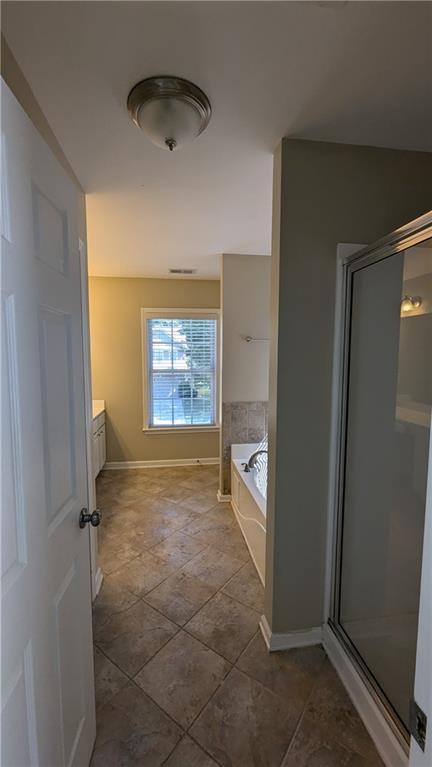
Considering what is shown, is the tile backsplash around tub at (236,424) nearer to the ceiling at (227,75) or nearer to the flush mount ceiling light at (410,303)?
the ceiling at (227,75)

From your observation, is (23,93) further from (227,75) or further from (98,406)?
(98,406)

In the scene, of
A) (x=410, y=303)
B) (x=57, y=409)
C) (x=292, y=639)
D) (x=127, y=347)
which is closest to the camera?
(x=57, y=409)

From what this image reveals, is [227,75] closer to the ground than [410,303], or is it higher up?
higher up

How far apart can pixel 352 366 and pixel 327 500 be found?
0.69 metres

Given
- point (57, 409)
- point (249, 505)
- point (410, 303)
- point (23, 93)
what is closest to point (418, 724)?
point (57, 409)

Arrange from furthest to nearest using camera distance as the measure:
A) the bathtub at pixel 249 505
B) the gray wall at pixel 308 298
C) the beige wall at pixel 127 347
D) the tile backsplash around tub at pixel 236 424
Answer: the beige wall at pixel 127 347, the tile backsplash around tub at pixel 236 424, the bathtub at pixel 249 505, the gray wall at pixel 308 298

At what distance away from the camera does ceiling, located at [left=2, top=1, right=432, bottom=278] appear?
38.2 inches

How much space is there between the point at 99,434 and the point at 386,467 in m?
3.34

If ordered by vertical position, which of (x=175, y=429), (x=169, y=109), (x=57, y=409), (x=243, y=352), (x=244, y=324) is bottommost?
(x=175, y=429)

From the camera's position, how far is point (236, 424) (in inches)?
141

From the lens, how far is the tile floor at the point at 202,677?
4.41ft

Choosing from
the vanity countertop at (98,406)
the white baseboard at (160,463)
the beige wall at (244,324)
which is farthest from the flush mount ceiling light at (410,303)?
the white baseboard at (160,463)

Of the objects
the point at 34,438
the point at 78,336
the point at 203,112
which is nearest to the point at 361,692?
the point at 34,438

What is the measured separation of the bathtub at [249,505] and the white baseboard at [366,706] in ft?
2.18
